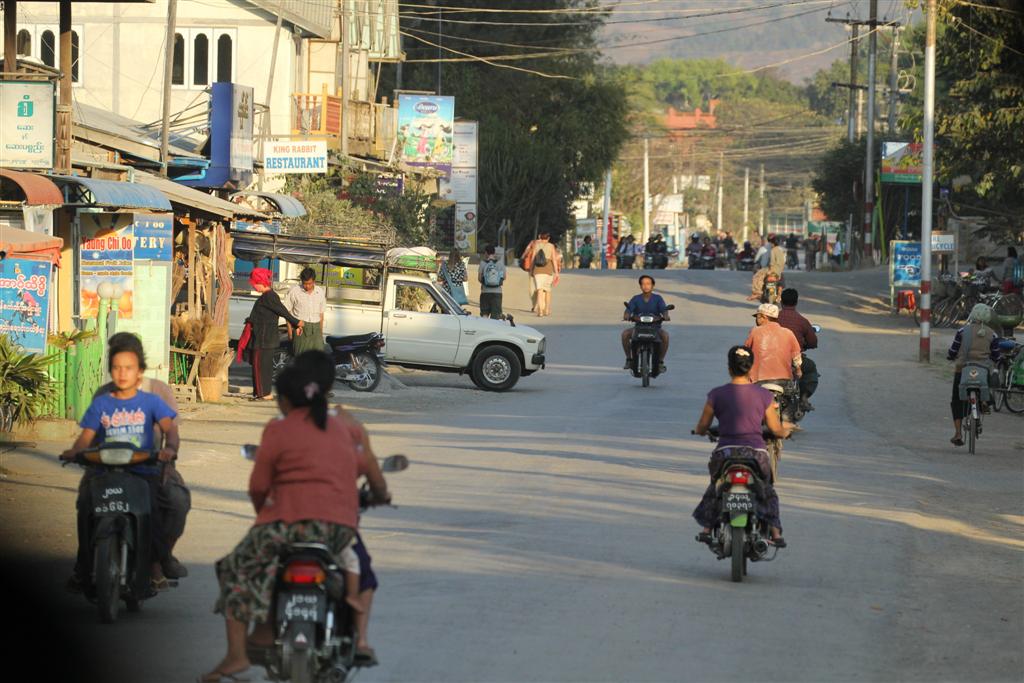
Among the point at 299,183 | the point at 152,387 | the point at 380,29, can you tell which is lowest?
the point at 152,387

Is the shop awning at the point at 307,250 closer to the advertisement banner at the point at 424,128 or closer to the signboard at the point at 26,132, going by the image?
the signboard at the point at 26,132

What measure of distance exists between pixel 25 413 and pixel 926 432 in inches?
429

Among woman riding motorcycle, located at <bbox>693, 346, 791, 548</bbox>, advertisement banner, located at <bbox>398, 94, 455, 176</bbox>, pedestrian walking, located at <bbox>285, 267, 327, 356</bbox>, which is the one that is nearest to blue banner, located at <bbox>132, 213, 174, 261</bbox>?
pedestrian walking, located at <bbox>285, 267, 327, 356</bbox>

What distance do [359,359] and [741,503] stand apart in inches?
552

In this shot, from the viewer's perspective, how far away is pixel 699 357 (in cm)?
3091

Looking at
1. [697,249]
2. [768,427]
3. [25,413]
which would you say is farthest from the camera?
[697,249]

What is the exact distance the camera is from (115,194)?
1808 centimetres

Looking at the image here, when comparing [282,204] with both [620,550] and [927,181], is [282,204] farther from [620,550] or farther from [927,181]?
[620,550]

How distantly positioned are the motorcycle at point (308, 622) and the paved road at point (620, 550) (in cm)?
107

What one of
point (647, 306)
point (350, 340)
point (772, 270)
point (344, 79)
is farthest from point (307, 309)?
point (772, 270)

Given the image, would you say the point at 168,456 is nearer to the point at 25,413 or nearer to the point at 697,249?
the point at 25,413

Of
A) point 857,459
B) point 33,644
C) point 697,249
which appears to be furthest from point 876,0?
point 33,644

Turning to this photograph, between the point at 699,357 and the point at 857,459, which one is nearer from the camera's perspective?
the point at 857,459

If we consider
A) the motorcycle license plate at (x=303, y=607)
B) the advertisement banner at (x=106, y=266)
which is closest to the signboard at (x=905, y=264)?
the advertisement banner at (x=106, y=266)
